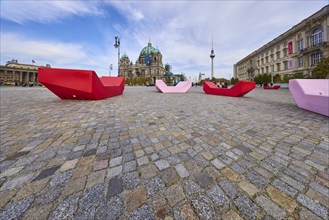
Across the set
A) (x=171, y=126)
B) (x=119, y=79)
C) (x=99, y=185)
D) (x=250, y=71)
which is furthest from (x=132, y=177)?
(x=250, y=71)

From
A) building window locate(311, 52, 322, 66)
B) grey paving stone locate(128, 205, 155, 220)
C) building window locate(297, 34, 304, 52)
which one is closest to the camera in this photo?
grey paving stone locate(128, 205, 155, 220)

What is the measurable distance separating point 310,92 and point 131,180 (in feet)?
26.6

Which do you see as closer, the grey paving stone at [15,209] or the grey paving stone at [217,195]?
the grey paving stone at [15,209]

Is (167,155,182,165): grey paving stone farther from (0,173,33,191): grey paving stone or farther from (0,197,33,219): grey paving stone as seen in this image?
(0,173,33,191): grey paving stone

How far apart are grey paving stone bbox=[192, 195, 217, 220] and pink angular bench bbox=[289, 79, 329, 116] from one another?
6.28m

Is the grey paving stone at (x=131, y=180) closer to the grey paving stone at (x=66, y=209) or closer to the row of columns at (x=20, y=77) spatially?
the grey paving stone at (x=66, y=209)

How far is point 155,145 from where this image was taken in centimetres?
261

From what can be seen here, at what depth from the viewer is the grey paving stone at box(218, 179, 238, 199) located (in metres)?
1.50

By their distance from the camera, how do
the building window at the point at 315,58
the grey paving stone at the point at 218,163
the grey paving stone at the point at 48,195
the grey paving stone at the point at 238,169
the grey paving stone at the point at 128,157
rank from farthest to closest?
the building window at the point at 315,58
the grey paving stone at the point at 128,157
the grey paving stone at the point at 218,163
the grey paving stone at the point at 238,169
the grey paving stone at the point at 48,195

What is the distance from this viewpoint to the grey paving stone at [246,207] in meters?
1.27

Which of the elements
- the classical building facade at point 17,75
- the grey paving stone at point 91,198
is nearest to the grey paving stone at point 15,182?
the grey paving stone at point 91,198

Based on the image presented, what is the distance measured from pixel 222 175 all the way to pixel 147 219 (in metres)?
1.10

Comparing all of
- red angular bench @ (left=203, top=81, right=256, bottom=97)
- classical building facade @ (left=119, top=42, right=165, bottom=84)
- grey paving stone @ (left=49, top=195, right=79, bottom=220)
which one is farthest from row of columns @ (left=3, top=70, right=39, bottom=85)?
grey paving stone @ (left=49, top=195, right=79, bottom=220)

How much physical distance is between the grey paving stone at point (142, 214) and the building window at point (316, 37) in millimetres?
52430
